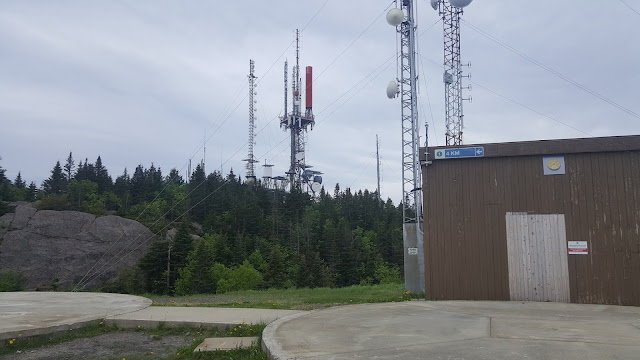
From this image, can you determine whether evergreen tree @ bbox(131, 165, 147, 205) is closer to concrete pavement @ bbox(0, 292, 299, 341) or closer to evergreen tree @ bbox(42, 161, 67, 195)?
evergreen tree @ bbox(42, 161, 67, 195)

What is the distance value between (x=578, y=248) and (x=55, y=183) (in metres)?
98.7

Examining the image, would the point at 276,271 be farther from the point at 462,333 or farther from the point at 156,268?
the point at 462,333

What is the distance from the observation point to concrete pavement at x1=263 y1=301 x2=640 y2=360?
573 cm

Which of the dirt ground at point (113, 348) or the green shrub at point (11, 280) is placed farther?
the green shrub at point (11, 280)

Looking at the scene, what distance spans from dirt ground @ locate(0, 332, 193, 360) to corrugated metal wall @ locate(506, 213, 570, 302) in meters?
7.93

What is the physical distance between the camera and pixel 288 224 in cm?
7694

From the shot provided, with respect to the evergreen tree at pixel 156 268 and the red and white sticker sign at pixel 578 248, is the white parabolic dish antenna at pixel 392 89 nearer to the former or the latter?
the red and white sticker sign at pixel 578 248

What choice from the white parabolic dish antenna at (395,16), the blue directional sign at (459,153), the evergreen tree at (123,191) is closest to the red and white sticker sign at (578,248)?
the blue directional sign at (459,153)

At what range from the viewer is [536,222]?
11.2 m

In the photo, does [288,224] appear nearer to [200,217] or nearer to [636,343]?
[200,217]

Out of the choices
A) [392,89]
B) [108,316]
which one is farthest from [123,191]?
[108,316]

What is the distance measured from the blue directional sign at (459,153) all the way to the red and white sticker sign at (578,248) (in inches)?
120

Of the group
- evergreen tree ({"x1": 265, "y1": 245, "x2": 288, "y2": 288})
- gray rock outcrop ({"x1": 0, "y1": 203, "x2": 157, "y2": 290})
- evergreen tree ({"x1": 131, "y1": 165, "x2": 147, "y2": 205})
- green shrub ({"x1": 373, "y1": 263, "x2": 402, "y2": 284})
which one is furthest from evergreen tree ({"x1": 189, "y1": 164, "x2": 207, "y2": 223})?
green shrub ({"x1": 373, "y1": 263, "x2": 402, "y2": 284})

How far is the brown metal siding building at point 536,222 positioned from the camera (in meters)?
10.7
